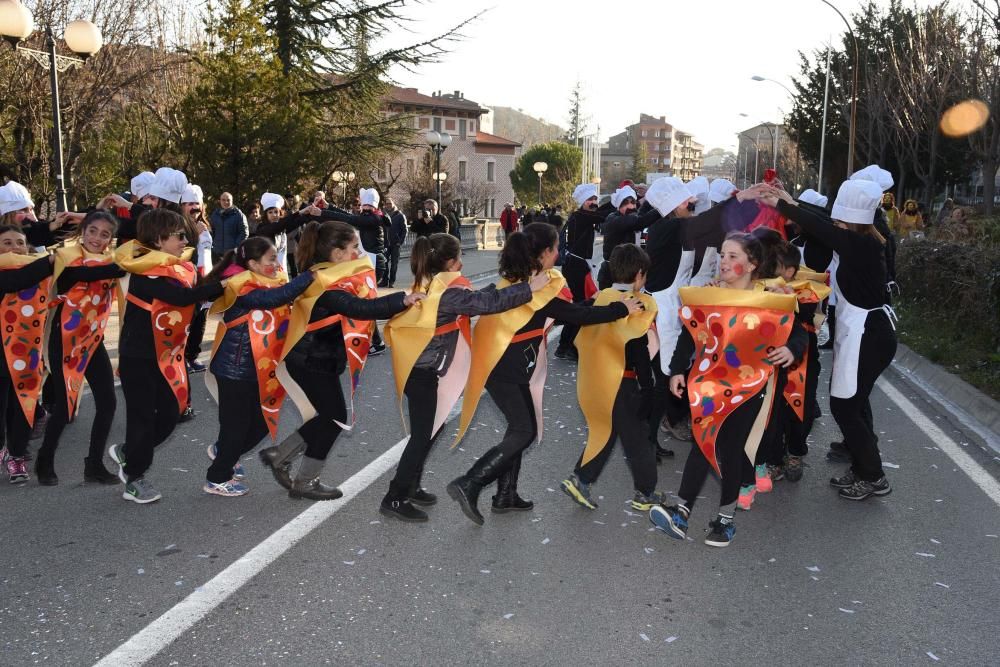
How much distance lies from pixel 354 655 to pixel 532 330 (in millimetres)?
1948

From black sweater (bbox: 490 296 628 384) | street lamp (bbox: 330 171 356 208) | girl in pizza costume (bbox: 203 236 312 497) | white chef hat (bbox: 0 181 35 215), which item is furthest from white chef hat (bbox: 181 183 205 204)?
street lamp (bbox: 330 171 356 208)

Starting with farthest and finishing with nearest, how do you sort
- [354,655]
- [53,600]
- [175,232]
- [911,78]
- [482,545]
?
1. [911,78]
2. [175,232]
3. [482,545]
4. [53,600]
5. [354,655]

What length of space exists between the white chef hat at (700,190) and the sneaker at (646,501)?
2585 mm

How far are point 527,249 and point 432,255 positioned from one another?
18.9 inches

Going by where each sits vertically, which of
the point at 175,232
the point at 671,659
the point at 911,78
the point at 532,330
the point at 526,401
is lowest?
the point at 671,659

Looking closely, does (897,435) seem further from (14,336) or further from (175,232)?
Answer: (14,336)

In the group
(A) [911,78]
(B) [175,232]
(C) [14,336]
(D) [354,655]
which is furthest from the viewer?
(A) [911,78]

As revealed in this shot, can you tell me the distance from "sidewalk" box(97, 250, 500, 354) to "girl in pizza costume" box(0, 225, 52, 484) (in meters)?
2.85

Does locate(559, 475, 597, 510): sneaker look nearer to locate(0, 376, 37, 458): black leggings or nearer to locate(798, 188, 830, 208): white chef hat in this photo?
locate(0, 376, 37, 458): black leggings

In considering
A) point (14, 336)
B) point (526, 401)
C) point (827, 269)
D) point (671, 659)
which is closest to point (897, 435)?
point (827, 269)

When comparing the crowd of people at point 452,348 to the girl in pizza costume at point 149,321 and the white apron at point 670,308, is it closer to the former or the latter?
the girl in pizza costume at point 149,321

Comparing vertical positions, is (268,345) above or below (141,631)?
above

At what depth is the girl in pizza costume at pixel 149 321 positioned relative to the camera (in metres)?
4.99

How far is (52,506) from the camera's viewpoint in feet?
16.6
